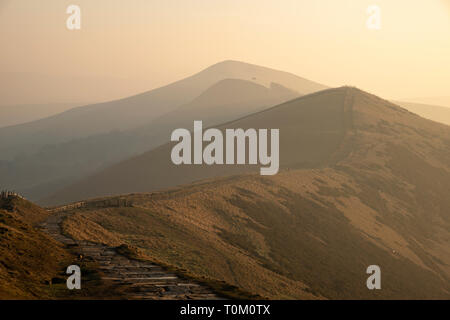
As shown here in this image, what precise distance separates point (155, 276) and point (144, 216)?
2221cm

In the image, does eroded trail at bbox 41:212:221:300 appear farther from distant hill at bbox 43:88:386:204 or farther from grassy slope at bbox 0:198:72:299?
distant hill at bbox 43:88:386:204

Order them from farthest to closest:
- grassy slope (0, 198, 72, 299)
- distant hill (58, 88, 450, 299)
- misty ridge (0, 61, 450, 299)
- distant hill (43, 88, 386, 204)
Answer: distant hill (43, 88, 386, 204), distant hill (58, 88, 450, 299), misty ridge (0, 61, 450, 299), grassy slope (0, 198, 72, 299)

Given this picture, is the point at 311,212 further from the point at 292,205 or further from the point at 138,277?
the point at 138,277

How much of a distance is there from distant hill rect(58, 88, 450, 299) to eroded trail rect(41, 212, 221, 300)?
18.6ft

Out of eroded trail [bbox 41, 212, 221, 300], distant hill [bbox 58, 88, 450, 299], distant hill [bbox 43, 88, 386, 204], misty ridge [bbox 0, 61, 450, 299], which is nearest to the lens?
eroded trail [bbox 41, 212, 221, 300]

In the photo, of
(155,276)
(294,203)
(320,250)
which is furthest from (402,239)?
(155,276)

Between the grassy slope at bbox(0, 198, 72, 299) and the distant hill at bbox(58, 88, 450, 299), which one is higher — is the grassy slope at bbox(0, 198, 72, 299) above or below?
below

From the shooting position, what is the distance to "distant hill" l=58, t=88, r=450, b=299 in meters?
40.4

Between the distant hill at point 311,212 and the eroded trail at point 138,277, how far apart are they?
5656 millimetres

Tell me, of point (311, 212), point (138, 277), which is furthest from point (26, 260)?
point (311, 212)

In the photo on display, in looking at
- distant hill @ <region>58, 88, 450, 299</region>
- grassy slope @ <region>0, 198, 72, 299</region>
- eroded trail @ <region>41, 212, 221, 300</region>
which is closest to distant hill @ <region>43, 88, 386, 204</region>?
distant hill @ <region>58, 88, 450, 299</region>

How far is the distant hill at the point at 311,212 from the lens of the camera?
→ 133ft

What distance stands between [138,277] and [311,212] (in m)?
47.3
